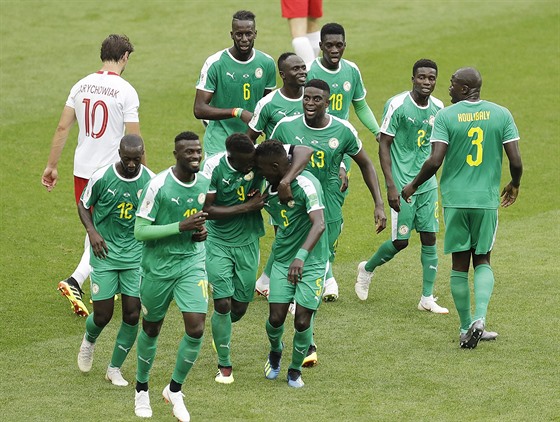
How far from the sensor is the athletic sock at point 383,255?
484 inches

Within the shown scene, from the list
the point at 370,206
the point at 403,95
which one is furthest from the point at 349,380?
the point at 370,206

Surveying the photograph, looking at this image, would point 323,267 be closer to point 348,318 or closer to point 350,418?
point 350,418

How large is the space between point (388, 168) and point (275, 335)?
→ 2.45m

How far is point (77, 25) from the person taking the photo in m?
24.4

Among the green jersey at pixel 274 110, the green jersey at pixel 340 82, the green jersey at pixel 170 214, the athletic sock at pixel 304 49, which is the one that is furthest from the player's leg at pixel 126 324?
the athletic sock at pixel 304 49

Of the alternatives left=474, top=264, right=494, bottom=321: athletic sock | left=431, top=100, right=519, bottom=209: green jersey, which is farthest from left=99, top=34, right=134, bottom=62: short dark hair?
left=474, top=264, right=494, bottom=321: athletic sock

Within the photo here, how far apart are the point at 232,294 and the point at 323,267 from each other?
81 centimetres

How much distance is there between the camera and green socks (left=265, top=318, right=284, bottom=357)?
9883 mm

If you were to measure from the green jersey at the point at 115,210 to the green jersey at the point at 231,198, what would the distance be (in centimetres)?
57

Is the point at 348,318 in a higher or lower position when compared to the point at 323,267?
lower

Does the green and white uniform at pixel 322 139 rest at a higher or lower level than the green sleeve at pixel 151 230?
higher

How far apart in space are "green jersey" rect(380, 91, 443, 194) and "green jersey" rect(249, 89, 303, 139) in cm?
112

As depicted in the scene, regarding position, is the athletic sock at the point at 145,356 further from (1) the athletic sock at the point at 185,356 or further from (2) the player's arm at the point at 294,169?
(2) the player's arm at the point at 294,169

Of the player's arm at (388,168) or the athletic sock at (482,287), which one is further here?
the player's arm at (388,168)
